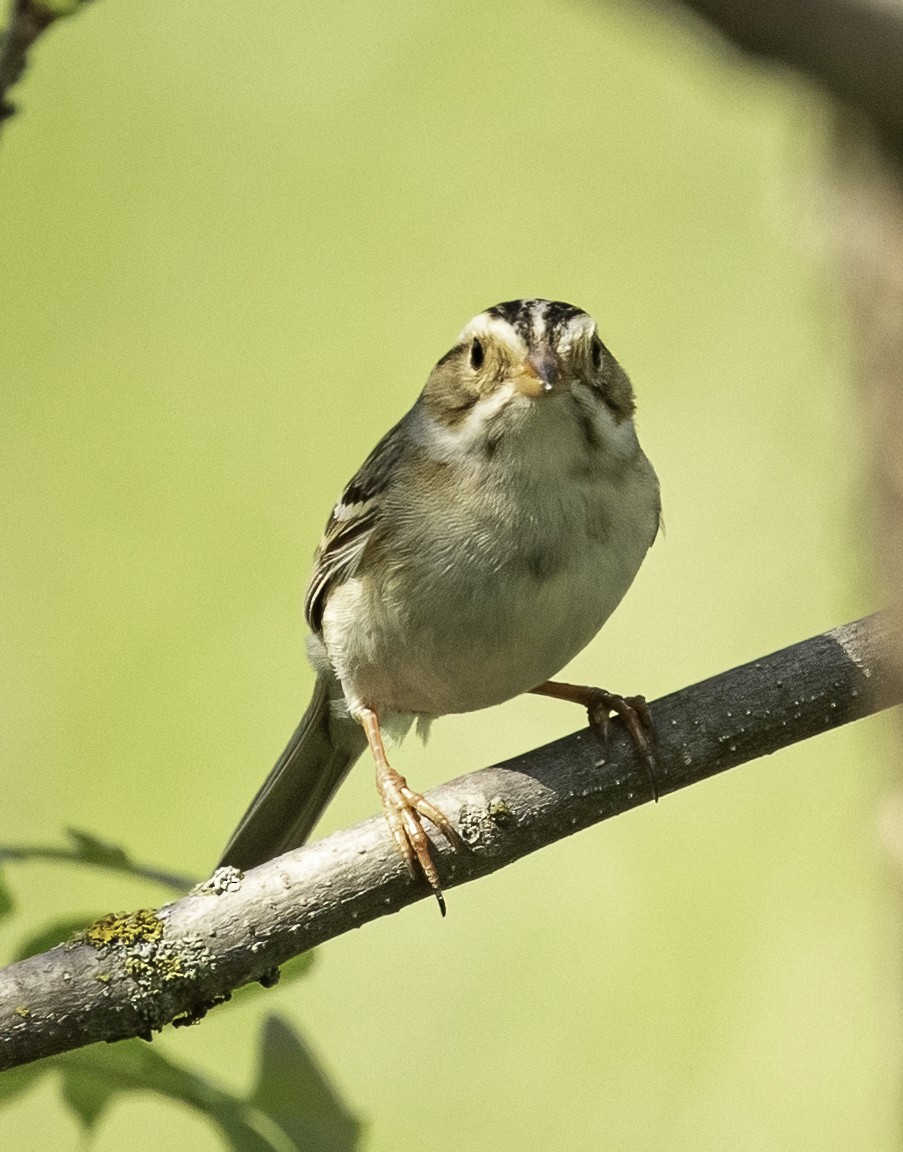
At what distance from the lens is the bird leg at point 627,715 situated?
252 cm

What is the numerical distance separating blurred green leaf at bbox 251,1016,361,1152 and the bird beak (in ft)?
4.15

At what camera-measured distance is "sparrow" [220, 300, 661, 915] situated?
9.50 ft

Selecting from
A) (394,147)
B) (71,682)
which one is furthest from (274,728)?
(394,147)

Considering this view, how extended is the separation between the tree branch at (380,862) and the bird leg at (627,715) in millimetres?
19

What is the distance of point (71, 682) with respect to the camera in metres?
5.50

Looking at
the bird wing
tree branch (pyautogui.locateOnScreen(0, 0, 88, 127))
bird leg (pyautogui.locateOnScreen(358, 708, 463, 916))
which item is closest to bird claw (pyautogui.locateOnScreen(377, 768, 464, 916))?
bird leg (pyautogui.locateOnScreen(358, 708, 463, 916))

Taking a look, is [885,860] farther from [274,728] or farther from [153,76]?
[153,76]

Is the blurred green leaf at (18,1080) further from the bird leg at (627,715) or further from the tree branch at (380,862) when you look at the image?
the bird leg at (627,715)

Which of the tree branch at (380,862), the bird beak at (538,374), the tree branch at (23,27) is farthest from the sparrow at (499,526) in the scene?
the tree branch at (23,27)

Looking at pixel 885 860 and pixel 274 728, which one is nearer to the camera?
pixel 885 860

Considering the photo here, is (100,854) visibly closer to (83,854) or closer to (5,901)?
(83,854)

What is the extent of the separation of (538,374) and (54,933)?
1.33 metres

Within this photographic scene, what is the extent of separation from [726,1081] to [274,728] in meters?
2.04

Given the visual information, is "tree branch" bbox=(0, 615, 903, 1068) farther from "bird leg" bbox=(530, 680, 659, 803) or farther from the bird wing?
the bird wing
